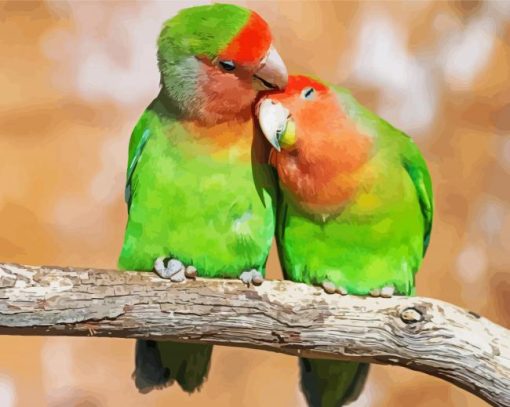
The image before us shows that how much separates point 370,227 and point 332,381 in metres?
0.40

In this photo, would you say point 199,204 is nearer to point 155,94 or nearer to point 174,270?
point 174,270

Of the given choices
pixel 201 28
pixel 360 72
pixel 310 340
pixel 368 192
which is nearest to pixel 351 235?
pixel 368 192

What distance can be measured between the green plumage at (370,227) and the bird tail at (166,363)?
27 centimetres

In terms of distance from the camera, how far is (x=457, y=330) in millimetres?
1391

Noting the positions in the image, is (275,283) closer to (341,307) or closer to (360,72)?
(341,307)

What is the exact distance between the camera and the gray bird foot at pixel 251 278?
1456 millimetres

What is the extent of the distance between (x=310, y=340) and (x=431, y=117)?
1.73 meters

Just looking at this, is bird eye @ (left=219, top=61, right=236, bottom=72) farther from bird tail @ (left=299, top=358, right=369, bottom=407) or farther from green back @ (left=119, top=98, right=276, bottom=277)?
bird tail @ (left=299, top=358, right=369, bottom=407)

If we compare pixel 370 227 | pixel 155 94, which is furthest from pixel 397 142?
pixel 155 94

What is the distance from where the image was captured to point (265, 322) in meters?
1.40

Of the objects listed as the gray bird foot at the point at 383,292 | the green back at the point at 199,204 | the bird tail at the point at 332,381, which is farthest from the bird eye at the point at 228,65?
the bird tail at the point at 332,381

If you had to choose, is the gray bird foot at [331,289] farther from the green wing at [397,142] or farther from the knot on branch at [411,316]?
the green wing at [397,142]

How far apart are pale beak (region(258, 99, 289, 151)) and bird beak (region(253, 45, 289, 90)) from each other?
3 cm

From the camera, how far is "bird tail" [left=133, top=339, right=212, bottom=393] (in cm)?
164
